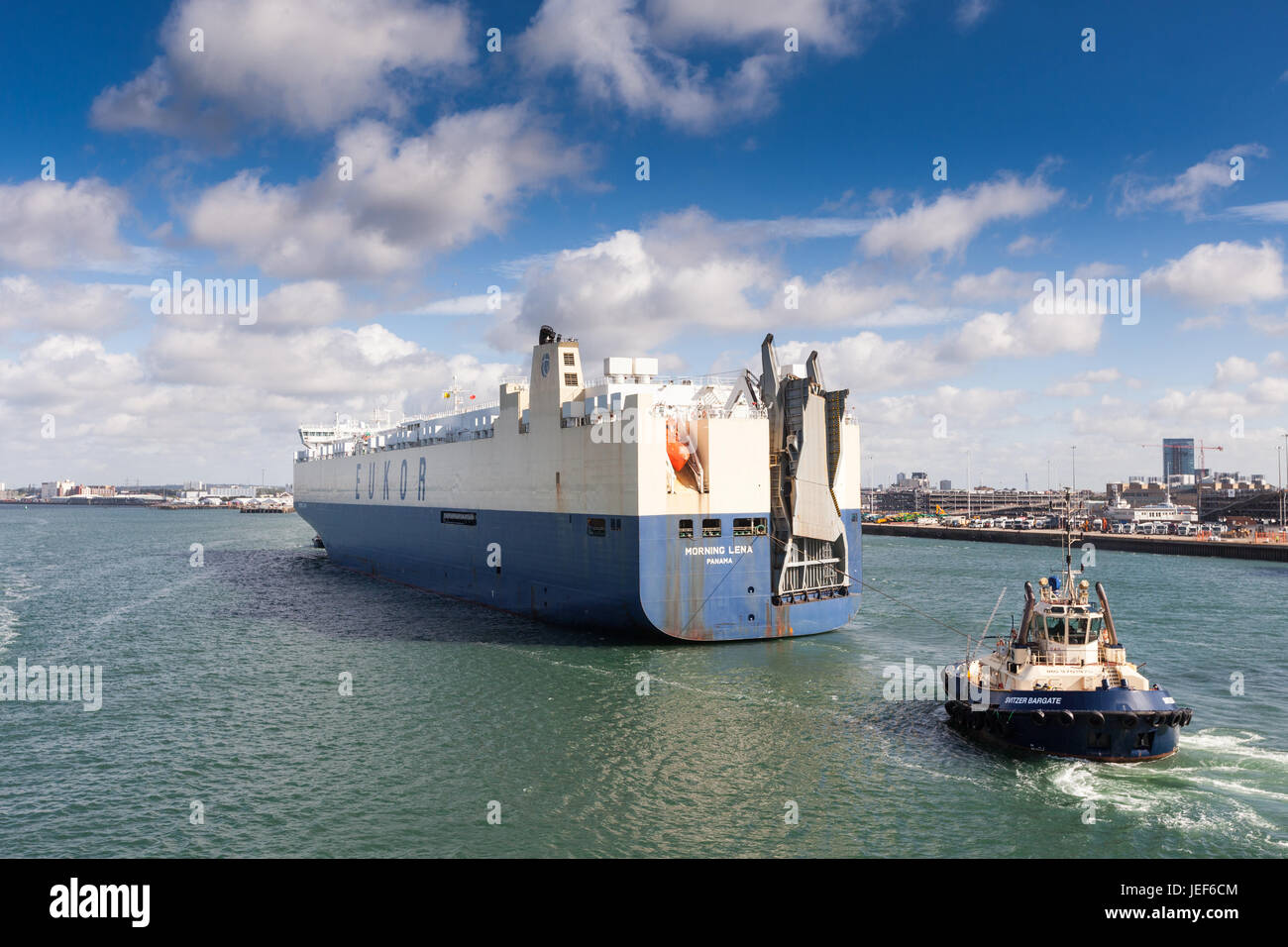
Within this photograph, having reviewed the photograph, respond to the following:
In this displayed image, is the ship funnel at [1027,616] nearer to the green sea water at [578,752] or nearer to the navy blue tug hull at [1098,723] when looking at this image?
the navy blue tug hull at [1098,723]

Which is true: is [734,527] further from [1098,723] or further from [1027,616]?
[1098,723]

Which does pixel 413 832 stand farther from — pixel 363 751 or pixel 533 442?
pixel 533 442

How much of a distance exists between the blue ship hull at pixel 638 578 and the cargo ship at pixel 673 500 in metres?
0.05

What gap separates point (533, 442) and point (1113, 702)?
25.7 meters

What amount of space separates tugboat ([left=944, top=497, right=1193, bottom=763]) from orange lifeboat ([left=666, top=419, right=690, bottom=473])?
42.8ft

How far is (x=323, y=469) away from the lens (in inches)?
2899

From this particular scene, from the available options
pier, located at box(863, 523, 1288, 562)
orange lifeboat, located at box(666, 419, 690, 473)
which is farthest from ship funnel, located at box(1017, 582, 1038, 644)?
pier, located at box(863, 523, 1288, 562)

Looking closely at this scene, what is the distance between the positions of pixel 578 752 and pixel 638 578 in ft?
34.3

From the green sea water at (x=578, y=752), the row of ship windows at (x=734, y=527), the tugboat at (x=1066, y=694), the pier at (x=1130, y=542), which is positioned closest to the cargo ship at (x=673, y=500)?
the row of ship windows at (x=734, y=527)

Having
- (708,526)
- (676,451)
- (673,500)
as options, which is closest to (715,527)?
(708,526)

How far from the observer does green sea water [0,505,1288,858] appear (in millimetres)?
15672

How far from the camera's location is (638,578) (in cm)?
3041

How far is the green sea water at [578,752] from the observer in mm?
15672
